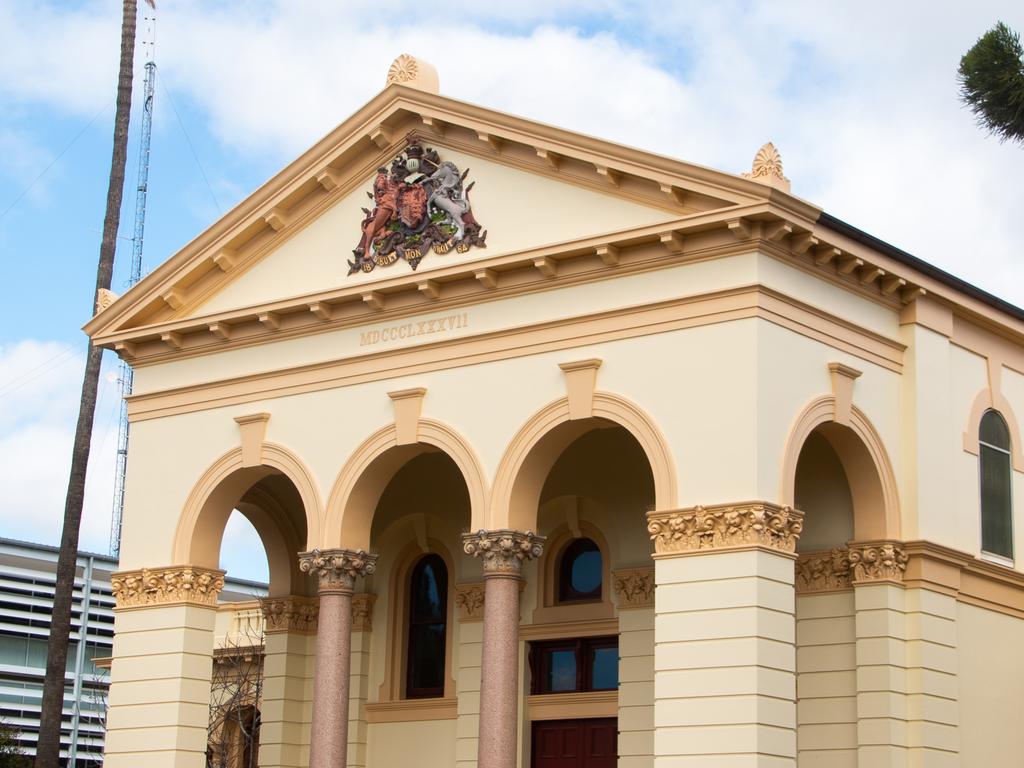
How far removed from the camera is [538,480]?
24.2 meters

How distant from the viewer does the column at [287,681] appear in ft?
97.4

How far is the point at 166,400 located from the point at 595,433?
6.64 metres

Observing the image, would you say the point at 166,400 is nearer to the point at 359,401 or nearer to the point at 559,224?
the point at 359,401

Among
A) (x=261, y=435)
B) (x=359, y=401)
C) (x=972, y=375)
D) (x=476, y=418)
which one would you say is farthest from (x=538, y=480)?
(x=972, y=375)

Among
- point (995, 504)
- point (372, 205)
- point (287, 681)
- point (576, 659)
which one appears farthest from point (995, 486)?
point (287, 681)

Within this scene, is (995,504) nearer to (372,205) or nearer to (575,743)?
(575,743)

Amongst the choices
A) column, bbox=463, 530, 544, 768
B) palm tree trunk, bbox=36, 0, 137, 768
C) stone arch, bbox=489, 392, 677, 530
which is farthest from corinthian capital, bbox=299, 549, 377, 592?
palm tree trunk, bbox=36, 0, 137, 768

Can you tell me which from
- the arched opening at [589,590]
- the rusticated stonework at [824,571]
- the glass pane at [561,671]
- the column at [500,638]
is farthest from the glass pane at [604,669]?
the column at [500,638]

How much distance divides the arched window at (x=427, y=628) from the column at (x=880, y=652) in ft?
26.5

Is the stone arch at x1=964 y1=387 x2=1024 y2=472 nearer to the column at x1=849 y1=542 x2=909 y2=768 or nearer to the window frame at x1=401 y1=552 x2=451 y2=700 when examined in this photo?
the column at x1=849 y1=542 x2=909 y2=768

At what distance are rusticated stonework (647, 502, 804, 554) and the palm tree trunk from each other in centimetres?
1441

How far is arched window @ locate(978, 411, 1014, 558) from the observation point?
26.1 metres

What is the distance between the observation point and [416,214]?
2580 centimetres

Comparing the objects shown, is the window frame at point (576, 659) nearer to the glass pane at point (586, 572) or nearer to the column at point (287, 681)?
the glass pane at point (586, 572)
